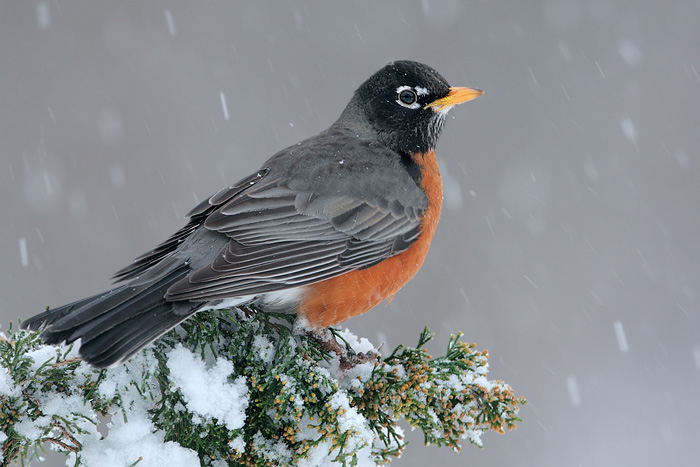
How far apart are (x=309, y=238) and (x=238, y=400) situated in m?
1.18

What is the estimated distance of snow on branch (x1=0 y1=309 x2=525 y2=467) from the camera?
2230 mm

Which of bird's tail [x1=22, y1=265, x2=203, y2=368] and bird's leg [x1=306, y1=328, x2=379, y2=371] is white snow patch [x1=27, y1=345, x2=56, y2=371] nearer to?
bird's tail [x1=22, y1=265, x2=203, y2=368]

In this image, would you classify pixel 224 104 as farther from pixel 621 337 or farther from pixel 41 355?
pixel 41 355

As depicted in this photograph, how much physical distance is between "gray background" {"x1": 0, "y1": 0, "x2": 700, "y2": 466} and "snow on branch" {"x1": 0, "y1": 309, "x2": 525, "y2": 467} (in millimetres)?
4297

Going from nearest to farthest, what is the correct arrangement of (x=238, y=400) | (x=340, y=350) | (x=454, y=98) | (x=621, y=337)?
1. (x=238, y=400)
2. (x=340, y=350)
3. (x=454, y=98)
4. (x=621, y=337)

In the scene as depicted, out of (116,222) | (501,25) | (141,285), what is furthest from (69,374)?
(501,25)

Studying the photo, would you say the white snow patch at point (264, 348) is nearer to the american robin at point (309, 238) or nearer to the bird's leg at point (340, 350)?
the american robin at point (309, 238)

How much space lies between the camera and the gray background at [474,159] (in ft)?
24.9

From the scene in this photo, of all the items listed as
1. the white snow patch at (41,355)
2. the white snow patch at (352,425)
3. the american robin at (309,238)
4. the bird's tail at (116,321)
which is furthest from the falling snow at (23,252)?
the white snow patch at (352,425)

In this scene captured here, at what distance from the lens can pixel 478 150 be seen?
28.7 ft

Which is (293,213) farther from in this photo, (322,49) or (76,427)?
(322,49)

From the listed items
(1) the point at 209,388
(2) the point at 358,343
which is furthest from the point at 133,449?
(2) the point at 358,343

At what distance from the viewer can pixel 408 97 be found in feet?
14.3

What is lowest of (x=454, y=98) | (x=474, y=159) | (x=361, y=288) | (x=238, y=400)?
(x=474, y=159)
